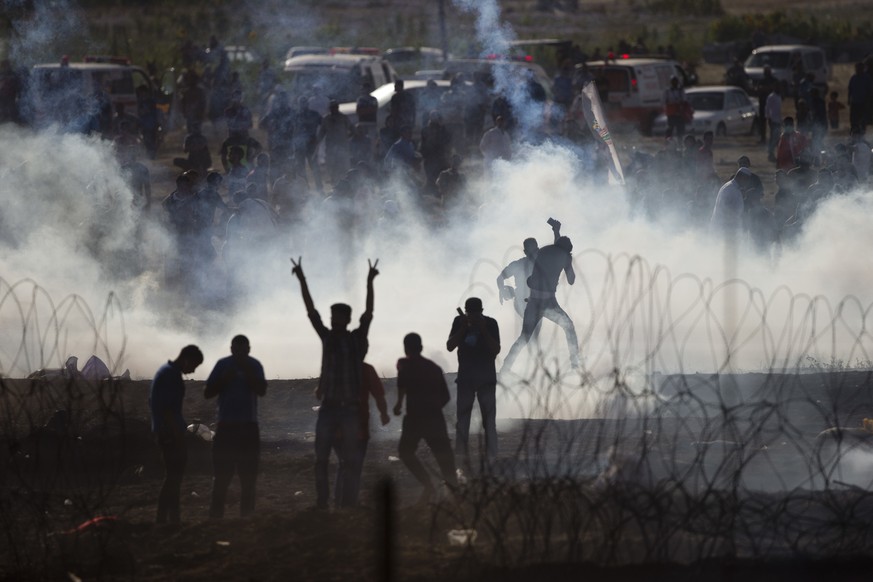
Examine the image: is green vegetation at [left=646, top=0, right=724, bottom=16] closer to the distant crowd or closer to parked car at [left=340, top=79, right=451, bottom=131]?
the distant crowd

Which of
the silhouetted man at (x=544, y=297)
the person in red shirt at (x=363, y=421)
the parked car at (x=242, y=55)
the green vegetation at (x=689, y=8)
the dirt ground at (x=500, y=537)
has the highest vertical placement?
the green vegetation at (x=689, y=8)

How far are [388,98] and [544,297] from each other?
13.9 m

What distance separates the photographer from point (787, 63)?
33.9m

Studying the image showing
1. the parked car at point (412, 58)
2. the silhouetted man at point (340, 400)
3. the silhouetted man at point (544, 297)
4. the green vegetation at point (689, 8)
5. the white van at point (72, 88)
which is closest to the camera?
the silhouetted man at point (340, 400)

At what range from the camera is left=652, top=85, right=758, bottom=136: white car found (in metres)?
28.9

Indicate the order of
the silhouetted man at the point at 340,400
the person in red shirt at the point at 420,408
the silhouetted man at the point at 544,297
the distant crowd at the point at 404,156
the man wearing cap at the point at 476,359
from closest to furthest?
the silhouetted man at the point at 340,400 < the person in red shirt at the point at 420,408 < the man wearing cap at the point at 476,359 < the silhouetted man at the point at 544,297 < the distant crowd at the point at 404,156

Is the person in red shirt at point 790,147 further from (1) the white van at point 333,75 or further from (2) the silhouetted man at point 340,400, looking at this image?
(2) the silhouetted man at point 340,400

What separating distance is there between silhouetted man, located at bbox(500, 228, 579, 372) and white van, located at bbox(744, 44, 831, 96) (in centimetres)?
2198

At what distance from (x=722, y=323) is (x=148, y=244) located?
697cm

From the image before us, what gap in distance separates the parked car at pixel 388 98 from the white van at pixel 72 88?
355cm

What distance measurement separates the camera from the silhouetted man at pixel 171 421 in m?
8.88

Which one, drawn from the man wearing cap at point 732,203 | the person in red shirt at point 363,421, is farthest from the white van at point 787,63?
the person in red shirt at point 363,421

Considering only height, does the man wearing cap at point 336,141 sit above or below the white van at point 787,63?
below

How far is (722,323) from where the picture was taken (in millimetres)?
15477
